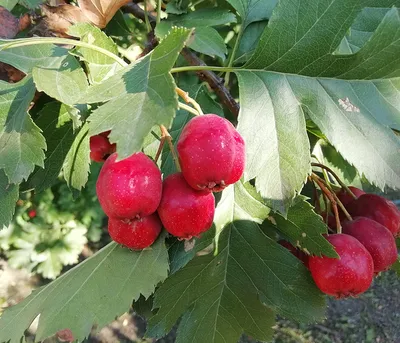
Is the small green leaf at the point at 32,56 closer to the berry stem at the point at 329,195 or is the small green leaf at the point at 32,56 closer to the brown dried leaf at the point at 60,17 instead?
the brown dried leaf at the point at 60,17

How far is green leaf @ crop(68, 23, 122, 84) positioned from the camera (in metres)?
0.68

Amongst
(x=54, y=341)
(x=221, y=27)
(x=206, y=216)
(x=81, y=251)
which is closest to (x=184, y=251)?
(x=206, y=216)

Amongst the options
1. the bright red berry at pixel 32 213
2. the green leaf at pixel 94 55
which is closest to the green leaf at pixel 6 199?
the green leaf at pixel 94 55

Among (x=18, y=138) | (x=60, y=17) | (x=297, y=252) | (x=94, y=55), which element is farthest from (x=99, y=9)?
(x=297, y=252)

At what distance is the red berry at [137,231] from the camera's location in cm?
63

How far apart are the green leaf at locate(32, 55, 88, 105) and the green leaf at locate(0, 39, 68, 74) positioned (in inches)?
1.3

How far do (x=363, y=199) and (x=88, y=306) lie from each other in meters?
0.47

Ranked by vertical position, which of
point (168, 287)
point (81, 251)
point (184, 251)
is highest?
point (184, 251)

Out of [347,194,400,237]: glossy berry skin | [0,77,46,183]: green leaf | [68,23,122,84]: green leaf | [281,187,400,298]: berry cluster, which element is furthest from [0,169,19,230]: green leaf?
[347,194,400,237]: glossy berry skin

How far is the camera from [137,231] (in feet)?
2.09

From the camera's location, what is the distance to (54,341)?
7.72ft

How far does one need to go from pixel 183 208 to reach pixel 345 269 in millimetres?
259

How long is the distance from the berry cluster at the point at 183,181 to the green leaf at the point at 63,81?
102 mm

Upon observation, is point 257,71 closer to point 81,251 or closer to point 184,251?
point 184,251
